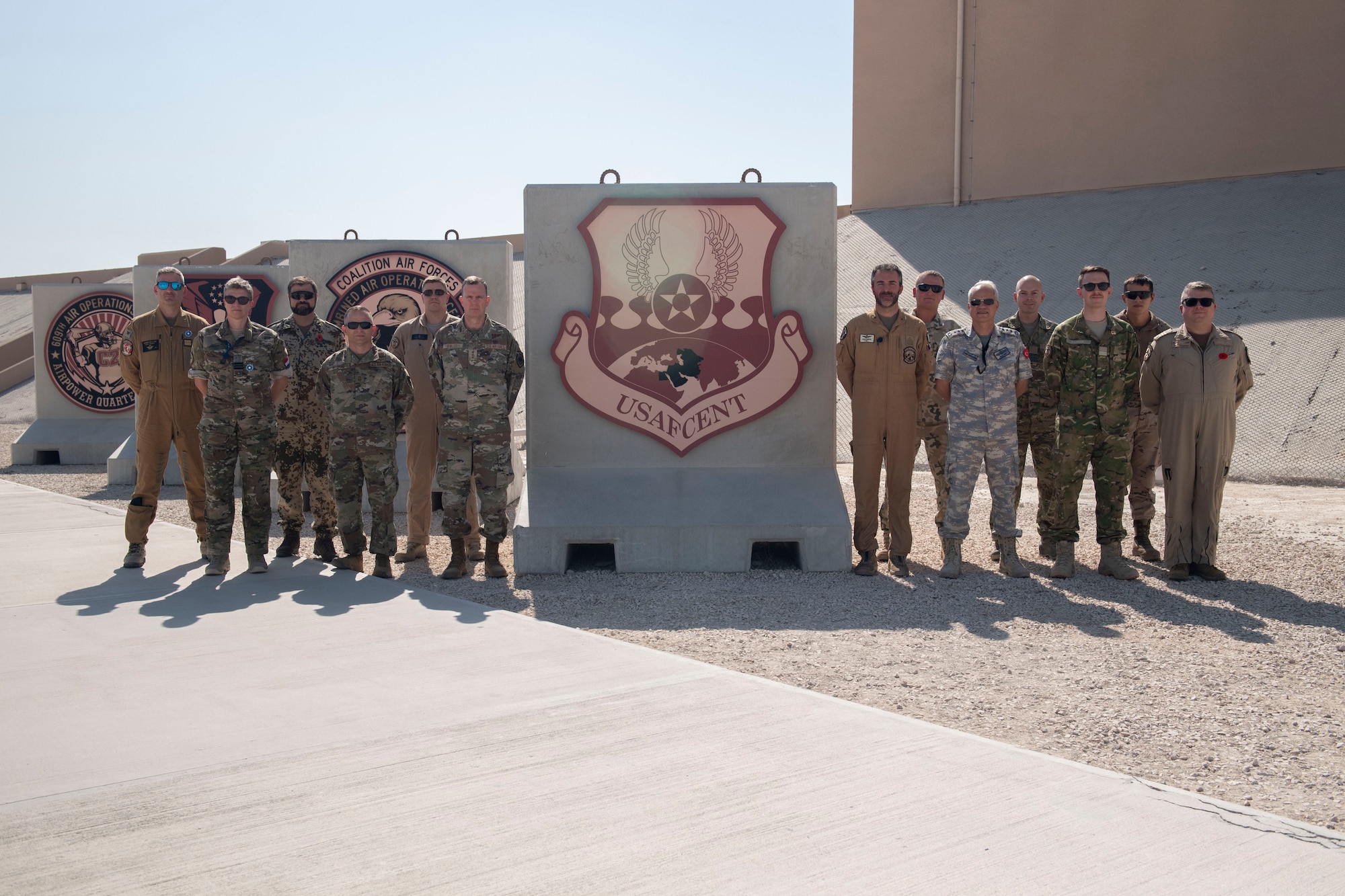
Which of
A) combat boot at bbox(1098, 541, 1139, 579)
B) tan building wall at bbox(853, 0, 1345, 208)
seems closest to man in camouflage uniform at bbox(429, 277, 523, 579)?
combat boot at bbox(1098, 541, 1139, 579)

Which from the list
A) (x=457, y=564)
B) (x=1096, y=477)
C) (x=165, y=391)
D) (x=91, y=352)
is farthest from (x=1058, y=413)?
(x=91, y=352)

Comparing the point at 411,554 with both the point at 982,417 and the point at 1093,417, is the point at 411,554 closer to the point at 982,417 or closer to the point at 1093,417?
the point at 982,417

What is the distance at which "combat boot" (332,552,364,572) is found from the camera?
255 inches

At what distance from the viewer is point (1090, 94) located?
1898 cm

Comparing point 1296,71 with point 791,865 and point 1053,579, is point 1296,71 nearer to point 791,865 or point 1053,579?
point 1053,579

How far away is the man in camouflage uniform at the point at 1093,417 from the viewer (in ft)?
21.1

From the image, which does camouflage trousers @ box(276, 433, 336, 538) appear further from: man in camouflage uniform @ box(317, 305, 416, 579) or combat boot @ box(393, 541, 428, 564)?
combat boot @ box(393, 541, 428, 564)

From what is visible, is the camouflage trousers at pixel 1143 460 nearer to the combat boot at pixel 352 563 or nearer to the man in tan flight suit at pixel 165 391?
the combat boot at pixel 352 563

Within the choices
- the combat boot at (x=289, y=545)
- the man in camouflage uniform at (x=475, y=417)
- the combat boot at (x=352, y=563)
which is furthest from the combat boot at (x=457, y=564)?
the combat boot at (x=289, y=545)

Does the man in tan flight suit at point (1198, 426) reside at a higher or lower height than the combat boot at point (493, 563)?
higher

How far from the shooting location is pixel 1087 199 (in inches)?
736

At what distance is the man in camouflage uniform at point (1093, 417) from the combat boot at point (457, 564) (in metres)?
3.59

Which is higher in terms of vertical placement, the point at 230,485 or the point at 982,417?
the point at 982,417

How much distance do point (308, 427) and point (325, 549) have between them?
909mm
